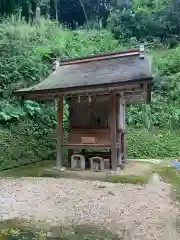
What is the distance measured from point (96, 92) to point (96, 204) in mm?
3884

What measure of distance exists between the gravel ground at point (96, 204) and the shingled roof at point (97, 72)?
260cm

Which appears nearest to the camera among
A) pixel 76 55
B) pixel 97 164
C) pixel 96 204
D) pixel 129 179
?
pixel 96 204

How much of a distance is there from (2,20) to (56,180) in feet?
39.3

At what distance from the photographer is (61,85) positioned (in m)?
9.06

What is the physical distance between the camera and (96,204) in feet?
19.8

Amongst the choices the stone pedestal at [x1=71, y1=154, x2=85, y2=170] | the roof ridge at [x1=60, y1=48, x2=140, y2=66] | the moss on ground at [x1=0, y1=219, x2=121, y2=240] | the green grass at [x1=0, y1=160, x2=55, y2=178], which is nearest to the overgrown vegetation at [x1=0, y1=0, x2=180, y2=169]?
the green grass at [x1=0, y1=160, x2=55, y2=178]

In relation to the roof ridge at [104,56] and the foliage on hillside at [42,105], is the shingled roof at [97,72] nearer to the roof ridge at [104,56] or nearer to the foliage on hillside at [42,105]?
the roof ridge at [104,56]

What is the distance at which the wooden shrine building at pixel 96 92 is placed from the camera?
8609 mm

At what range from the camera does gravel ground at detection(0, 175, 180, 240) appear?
4895 mm

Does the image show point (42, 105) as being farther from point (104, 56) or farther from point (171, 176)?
point (171, 176)

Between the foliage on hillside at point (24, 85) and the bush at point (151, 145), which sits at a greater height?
the foliage on hillside at point (24, 85)

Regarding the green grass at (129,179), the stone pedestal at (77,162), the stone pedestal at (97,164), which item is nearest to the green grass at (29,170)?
the stone pedestal at (77,162)

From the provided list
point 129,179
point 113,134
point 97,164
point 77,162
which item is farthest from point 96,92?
point 129,179

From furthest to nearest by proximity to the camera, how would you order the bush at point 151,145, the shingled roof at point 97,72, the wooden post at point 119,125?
the bush at point 151,145 < the wooden post at point 119,125 < the shingled roof at point 97,72
